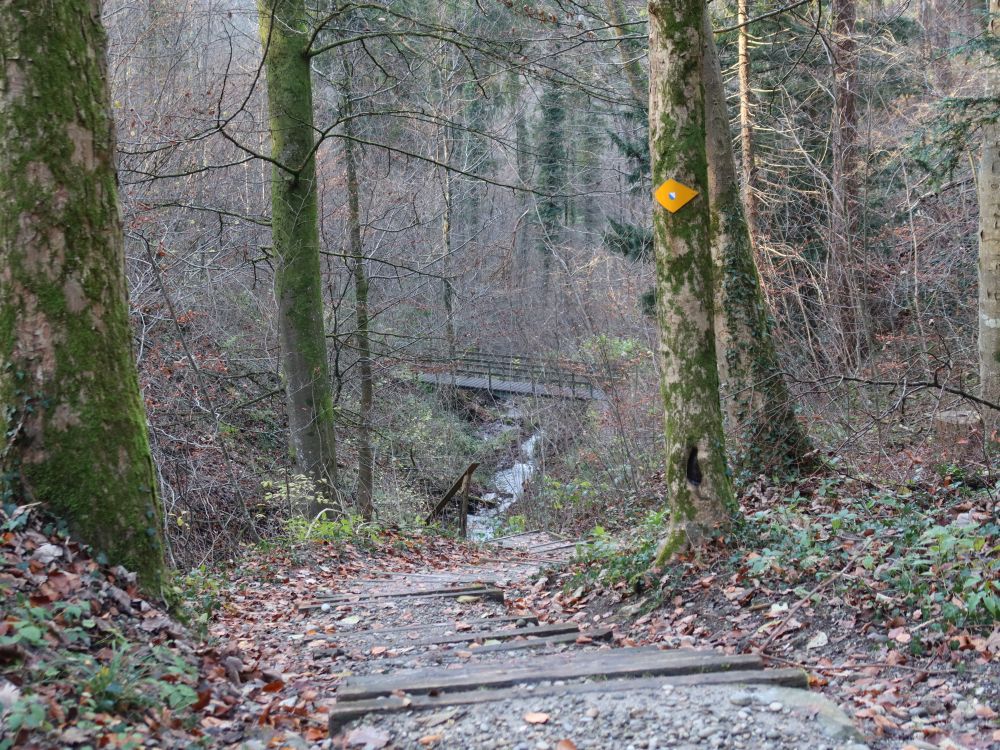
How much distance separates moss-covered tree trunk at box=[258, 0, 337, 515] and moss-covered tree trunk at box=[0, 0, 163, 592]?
20.0 ft

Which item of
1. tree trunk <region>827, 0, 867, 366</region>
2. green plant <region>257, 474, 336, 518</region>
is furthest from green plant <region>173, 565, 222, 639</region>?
tree trunk <region>827, 0, 867, 366</region>

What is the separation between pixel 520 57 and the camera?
34.9 feet

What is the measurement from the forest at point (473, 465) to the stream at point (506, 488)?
2956 millimetres

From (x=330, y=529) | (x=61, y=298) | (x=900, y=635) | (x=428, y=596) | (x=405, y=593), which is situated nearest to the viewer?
(x=61, y=298)

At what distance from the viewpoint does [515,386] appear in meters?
27.1

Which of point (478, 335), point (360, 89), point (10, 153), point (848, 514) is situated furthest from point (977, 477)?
point (478, 335)

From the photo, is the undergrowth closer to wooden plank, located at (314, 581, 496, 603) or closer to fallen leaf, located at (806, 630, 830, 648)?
fallen leaf, located at (806, 630, 830, 648)

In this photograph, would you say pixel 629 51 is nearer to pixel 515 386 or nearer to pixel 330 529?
pixel 330 529

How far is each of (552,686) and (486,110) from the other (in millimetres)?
29993

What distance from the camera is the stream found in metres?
20.7

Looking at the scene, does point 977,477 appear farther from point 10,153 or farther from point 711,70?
point 10,153

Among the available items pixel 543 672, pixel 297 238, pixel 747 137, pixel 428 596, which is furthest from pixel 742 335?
pixel 747 137

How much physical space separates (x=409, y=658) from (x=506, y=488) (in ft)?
61.8

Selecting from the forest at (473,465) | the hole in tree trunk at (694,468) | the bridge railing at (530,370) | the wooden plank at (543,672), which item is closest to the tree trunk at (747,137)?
the forest at (473,465)
